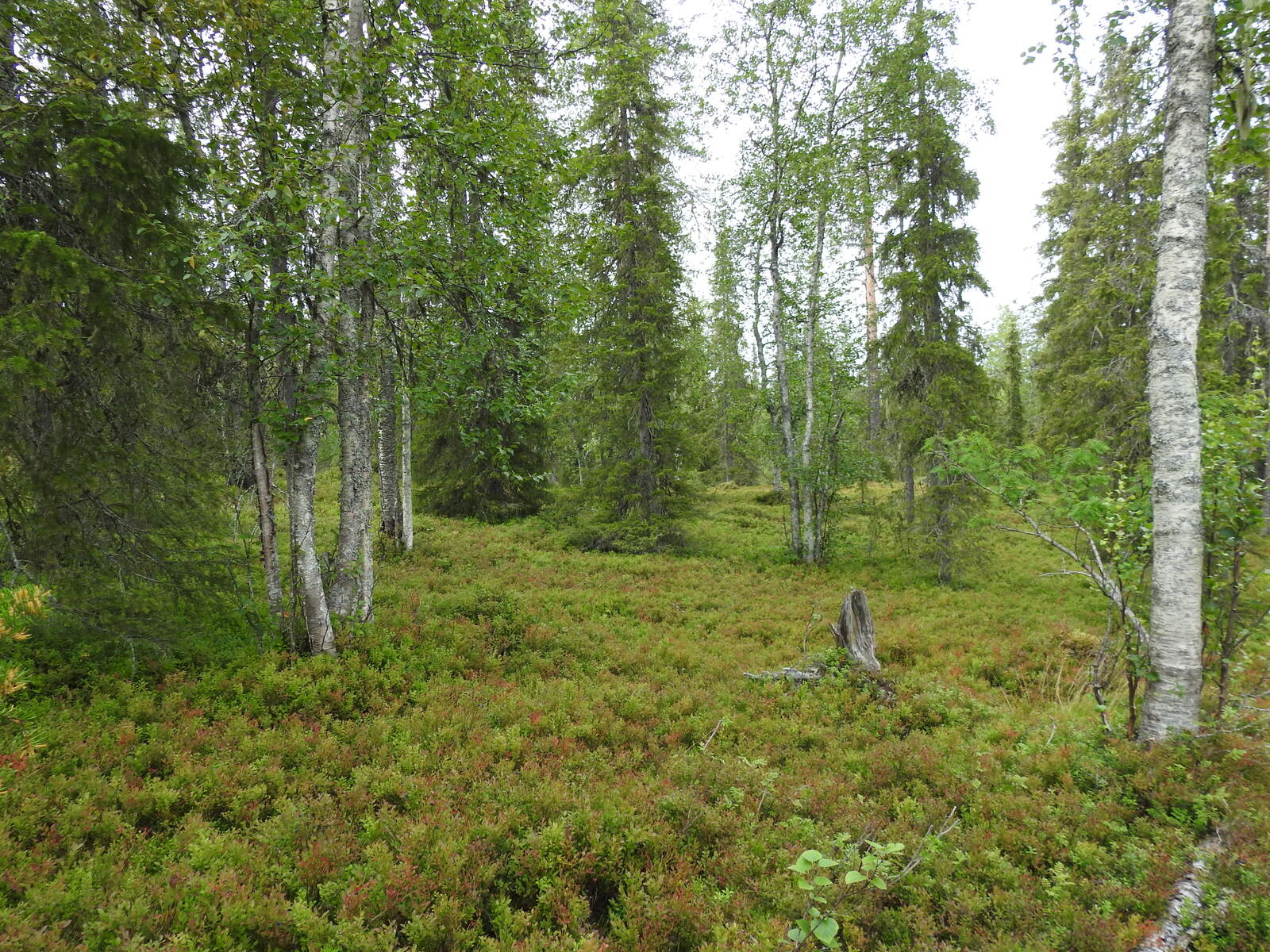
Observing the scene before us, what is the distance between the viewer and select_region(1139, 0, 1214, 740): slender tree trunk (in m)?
4.89

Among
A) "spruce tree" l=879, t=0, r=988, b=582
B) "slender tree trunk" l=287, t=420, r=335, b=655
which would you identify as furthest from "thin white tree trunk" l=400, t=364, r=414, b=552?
"spruce tree" l=879, t=0, r=988, b=582

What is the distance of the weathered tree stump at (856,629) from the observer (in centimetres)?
857

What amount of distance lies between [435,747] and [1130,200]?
68.5ft

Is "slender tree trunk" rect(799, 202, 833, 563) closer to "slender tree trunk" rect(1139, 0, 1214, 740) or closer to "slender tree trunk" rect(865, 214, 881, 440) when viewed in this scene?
"slender tree trunk" rect(865, 214, 881, 440)

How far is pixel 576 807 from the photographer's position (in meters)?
4.84

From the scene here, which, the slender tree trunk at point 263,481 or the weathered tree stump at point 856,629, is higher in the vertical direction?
the slender tree trunk at point 263,481

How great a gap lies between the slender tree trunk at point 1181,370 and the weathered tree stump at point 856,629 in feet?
12.3

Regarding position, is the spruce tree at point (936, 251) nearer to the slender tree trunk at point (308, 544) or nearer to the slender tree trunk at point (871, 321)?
the slender tree trunk at point (871, 321)

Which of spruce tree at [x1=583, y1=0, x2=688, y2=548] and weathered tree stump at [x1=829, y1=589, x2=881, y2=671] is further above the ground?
spruce tree at [x1=583, y1=0, x2=688, y2=548]

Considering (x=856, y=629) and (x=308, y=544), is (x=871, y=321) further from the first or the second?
(x=308, y=544)

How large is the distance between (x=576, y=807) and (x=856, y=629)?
5560 millimetres

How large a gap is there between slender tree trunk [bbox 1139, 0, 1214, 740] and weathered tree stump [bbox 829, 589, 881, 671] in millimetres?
3757

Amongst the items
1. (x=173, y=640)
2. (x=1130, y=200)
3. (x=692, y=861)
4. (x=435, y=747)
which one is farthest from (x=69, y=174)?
(x=1130, y=200)

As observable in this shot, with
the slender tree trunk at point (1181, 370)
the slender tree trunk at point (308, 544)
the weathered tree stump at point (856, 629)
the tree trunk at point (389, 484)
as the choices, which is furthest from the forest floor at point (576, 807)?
the tree trunk at point (389, 484)
